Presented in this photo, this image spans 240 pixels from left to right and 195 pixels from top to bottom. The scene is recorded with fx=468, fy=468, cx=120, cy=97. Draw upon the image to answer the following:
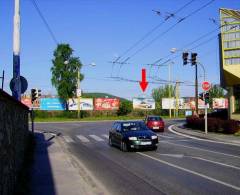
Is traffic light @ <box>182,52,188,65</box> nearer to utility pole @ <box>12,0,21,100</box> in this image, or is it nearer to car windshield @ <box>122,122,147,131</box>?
car windshield @ <box>122,122,147,131</box>

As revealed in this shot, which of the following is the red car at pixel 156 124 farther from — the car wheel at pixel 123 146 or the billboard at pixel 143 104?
the billboard at pixel 143 104

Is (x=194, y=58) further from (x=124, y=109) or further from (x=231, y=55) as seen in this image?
(x=124, y=109)

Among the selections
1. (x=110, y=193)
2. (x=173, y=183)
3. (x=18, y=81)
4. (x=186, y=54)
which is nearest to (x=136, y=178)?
(x=173, y=183)

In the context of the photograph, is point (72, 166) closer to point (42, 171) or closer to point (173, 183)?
point (42, 171)

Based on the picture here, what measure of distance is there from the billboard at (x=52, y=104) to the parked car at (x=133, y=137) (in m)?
55.1

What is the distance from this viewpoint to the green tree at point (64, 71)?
3004 inches

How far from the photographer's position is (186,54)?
34.6 m

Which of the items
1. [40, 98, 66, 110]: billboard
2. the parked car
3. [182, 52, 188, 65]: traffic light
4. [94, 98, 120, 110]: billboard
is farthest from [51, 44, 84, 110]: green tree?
the parked car

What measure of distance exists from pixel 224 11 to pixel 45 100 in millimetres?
46136

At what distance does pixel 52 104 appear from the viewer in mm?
78500

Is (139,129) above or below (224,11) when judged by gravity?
below

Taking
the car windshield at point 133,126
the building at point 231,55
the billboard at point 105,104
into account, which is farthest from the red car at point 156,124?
the billboard at point 105,104

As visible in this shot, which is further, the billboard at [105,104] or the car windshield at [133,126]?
the billboard at [105,104]

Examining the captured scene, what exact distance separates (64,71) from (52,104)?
→ 6.24 metres
